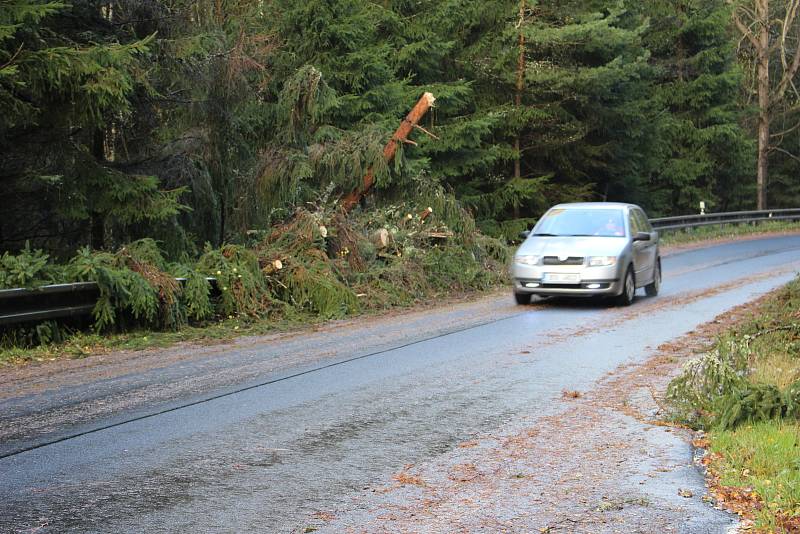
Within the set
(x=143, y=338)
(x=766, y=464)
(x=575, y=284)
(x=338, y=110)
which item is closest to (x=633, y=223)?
(x=575, y=284)

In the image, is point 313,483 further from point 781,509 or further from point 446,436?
point 781,509

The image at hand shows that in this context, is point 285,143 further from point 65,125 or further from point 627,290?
point 627,290

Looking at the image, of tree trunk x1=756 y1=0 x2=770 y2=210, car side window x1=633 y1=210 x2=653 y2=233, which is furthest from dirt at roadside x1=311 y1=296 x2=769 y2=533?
tree trunk x1=756 y1=0 x2=770 y2=210

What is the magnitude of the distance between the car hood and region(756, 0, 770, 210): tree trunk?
3391 centimetres

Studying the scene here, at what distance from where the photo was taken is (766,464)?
20.2 ft

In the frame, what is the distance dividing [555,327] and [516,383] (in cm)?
438

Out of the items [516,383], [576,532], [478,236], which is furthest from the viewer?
[478,236]

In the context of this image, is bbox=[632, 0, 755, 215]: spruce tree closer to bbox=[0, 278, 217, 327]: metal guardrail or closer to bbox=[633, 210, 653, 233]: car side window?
bbox=[633, 210, 653, 233]: car side window

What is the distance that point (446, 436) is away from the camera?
23.8 ft

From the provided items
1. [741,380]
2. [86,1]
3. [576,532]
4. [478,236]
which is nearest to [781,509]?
[576,532]

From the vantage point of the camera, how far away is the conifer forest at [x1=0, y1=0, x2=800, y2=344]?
13.5 metres

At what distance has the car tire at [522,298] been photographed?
16453mm

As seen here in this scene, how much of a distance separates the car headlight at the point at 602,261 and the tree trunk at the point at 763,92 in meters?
34.5

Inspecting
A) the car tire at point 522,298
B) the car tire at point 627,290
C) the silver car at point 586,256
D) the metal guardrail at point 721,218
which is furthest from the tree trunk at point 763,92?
the car tire at point 522,298
